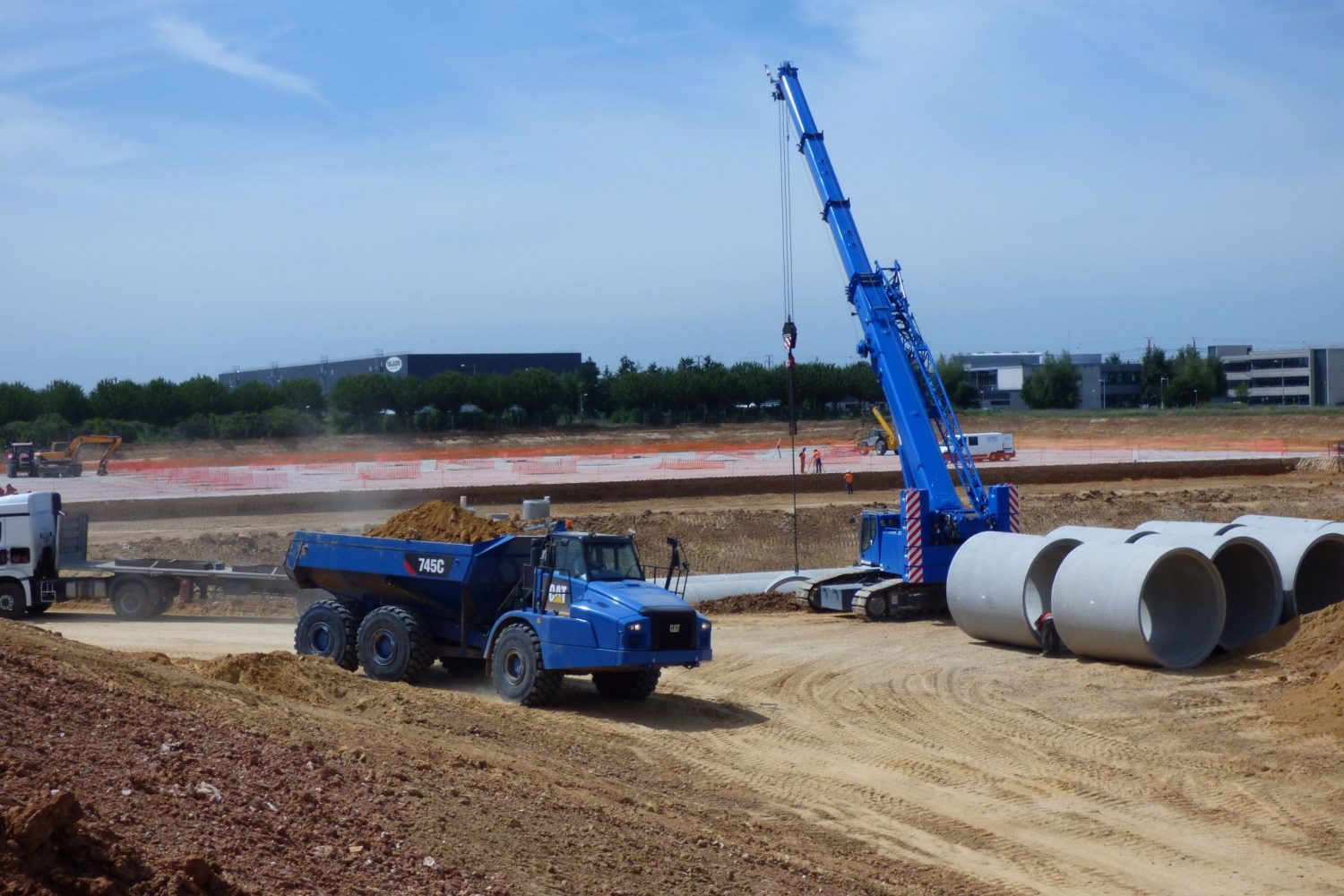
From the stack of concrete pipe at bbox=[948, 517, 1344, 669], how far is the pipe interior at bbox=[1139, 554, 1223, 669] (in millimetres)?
19

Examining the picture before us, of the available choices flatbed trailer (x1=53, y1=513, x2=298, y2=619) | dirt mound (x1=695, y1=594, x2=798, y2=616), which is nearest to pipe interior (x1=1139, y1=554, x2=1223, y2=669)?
dirt mound (x1=695, y1=594, x2=798, y2=616)

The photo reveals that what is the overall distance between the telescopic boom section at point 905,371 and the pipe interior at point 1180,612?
14.0 ft

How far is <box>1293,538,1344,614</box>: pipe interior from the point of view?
21.8m

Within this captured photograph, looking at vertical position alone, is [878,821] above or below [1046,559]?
below

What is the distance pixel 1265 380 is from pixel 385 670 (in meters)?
145

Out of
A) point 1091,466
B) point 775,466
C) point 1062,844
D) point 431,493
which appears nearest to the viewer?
point 1062,844

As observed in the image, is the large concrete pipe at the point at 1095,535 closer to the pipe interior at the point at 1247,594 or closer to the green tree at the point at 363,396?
the pipe interior at the point at 1247,594

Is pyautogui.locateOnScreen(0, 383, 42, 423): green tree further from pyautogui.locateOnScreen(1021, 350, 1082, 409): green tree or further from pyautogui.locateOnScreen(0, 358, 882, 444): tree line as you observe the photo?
pyautogui.locateOnScreen(1021, 350, 1082, 409): green tree

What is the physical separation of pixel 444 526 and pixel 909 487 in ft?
31.6

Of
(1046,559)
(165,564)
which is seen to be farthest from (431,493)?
(1046,559)

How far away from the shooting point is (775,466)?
6025 centimetres

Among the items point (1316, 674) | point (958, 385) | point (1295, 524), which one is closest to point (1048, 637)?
point (1316, 674)

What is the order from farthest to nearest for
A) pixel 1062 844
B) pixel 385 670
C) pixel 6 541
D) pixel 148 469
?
1. pixel 148 469
2. pixel 6 541
3. pixel 385 670
4. pixel 1062 844

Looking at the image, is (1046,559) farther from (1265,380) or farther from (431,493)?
(1265,380)
